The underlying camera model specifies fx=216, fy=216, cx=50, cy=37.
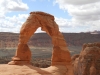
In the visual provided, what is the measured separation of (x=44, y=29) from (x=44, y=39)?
106143 mm

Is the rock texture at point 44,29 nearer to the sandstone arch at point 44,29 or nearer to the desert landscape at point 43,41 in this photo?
the sandstone arch at point 44,29

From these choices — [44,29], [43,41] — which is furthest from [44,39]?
[44,29]

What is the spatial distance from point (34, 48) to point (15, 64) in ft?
342

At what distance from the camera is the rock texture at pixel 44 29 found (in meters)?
16.3

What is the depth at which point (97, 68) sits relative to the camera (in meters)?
31.9

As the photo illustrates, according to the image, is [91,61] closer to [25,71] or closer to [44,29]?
[44,29]

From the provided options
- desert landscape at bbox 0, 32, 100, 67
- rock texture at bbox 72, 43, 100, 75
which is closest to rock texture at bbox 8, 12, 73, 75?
rock texture at bbox 72, 43, 100, 75

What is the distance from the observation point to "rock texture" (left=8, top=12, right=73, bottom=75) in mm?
16297

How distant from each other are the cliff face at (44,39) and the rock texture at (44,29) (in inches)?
3710

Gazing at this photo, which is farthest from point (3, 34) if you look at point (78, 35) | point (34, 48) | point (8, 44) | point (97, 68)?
point (97, 68)

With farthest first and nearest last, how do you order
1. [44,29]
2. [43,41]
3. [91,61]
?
1. [43,41]
2. [91,61]
3. [44,29]

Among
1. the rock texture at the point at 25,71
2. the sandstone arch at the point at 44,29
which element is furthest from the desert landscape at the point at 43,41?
the rock texture at the point at 25,71

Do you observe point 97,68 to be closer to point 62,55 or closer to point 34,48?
point 62,55

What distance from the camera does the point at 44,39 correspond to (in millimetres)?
123438
